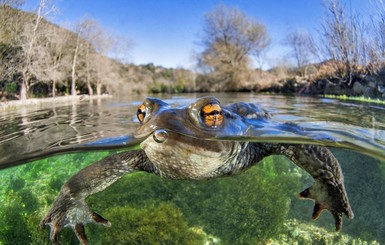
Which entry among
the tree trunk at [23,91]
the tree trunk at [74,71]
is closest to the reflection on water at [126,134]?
the tree trunk at [23,91]

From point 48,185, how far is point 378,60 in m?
10.6

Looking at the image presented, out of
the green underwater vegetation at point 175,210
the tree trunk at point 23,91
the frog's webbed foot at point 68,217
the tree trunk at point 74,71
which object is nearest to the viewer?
the frog's webbed foot at point 68,217

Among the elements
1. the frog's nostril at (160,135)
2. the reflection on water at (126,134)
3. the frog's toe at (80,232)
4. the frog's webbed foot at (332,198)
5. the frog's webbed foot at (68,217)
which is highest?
the frog's nostril at (160,135)

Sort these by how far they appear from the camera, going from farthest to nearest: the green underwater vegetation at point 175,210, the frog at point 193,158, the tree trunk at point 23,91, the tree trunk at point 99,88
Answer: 1. the tree trunk at point 99,88
2. the tree trunk at point 23,91
3. the green underwater vegetation at point 175,210
4. the frog at point 193,158

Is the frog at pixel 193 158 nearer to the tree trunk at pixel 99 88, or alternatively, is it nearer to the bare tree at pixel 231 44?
the bare tree at pixel 231 44

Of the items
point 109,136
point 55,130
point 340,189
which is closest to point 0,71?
point 55,130

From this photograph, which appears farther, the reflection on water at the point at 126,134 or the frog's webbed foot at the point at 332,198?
the reflection on water at the point at 126,134

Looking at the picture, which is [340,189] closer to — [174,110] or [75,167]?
[174,110]

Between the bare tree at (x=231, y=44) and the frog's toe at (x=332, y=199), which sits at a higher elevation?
the bare tree at (x=231, y=44)

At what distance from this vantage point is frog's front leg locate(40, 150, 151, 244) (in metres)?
3.47

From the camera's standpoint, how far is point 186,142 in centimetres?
279

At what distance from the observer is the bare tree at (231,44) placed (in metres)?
24.6

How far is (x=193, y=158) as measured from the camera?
294 centimetres

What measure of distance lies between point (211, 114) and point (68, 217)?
1.92m
